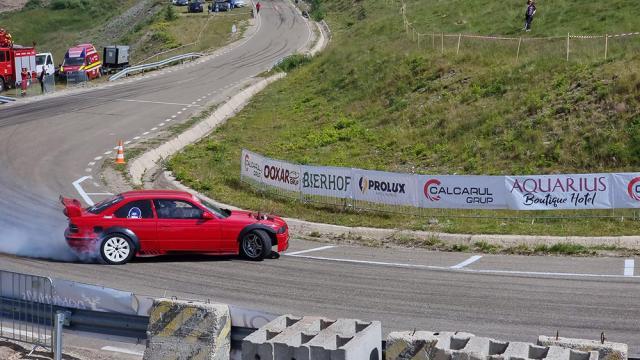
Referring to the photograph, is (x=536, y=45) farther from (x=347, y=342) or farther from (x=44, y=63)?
(x=44, y=63)

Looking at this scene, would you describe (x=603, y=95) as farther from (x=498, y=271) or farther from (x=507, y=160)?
(x=498, y=271)

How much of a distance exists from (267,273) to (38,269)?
4.36m

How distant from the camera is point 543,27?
41.4 metres

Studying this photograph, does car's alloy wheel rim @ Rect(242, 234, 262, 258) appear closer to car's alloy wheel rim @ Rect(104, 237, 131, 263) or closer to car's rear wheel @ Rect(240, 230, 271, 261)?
car's rear wheel @ Rect(240, 230, 271, 261)

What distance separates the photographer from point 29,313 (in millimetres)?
11445

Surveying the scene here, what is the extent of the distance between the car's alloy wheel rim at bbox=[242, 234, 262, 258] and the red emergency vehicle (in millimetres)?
43689

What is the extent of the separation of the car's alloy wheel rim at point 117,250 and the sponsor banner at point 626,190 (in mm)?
11517

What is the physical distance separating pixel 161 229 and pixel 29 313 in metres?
6.34

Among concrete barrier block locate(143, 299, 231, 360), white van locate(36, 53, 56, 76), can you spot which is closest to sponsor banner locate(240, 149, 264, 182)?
concrete barrier block locate(143, 299, 231, 360)

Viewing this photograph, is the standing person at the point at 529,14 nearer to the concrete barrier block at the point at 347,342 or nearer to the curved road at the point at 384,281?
the curved road at the point at 384,281

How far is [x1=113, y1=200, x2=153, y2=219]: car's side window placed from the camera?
17766 millimetres

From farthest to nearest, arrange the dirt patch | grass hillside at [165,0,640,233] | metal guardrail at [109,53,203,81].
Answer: the dirt patch
metal guardrail at [109,53,203,81]
grass hillside at [165,0,640,233]

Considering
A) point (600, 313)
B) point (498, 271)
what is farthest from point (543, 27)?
point (600, 313)

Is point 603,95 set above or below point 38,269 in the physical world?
above
